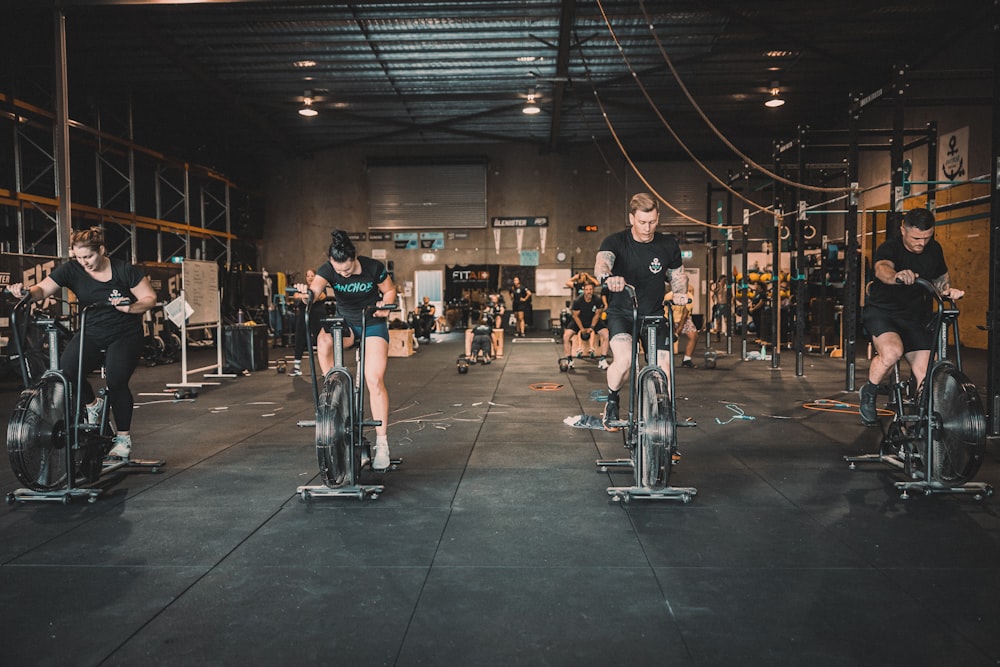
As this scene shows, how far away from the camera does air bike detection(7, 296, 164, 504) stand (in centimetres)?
366

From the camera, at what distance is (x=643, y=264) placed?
4359 millimetres

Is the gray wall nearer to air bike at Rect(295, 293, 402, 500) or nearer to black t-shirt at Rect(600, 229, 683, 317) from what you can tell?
black t-shirt at Rect(600, 229, 683, 317)

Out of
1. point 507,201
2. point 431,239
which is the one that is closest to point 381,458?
point 431,239

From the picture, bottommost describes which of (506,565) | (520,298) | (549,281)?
(506,565)

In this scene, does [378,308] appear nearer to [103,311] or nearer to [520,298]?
[103,311]

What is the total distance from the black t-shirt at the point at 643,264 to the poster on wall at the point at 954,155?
11801 millimetres

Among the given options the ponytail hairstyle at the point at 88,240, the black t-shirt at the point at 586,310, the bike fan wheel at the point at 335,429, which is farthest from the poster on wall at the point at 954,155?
the ponytail hairstyle at the point at 88,240

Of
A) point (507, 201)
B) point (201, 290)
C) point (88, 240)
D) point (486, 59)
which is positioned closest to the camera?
point (88, 240)

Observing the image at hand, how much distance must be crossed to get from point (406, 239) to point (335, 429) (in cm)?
1916

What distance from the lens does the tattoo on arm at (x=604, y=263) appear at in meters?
4.18

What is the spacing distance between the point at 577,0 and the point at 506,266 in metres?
10.9

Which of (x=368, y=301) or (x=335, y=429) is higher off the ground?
(x=368, y=301)

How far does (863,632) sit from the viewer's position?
2197 mm

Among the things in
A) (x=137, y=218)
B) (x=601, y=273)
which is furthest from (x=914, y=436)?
(x=137, y=218)
